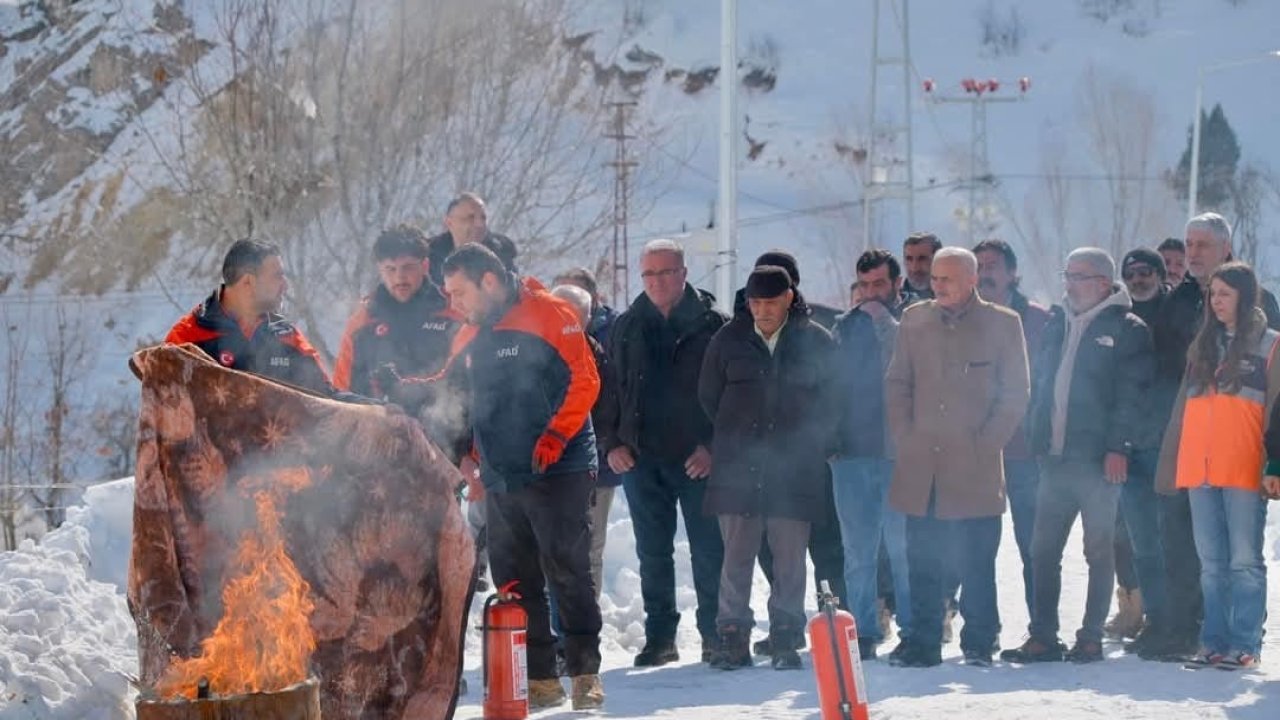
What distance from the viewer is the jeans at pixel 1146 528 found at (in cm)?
1025

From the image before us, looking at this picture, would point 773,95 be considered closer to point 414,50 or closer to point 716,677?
point 414,50

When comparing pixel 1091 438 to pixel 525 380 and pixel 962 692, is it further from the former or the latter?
pixel 525 380

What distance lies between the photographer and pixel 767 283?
9.86 m

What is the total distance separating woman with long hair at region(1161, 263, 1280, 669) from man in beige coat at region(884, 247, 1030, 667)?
92 cm

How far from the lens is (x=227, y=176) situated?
851 inches

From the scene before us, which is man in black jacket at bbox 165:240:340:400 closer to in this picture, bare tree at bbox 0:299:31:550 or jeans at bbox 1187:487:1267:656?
jeans at bbox 1187:487:1267:656

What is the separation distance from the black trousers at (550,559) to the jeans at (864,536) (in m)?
1.96

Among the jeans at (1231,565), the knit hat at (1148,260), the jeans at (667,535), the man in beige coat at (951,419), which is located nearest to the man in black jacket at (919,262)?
the knit hat at (1148,260)

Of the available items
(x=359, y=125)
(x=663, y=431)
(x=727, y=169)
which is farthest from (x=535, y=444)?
(x=359, y=125)

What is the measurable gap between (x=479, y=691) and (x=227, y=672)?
375 cm

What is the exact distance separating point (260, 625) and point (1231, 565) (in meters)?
5.34

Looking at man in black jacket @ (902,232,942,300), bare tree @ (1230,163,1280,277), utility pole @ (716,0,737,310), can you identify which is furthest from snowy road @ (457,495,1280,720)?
bare tree @ (1230,163,1280,277)

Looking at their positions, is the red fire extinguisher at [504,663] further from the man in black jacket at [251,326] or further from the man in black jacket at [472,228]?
the man in black jacket at [472,228]

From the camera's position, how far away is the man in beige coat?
9828mm
